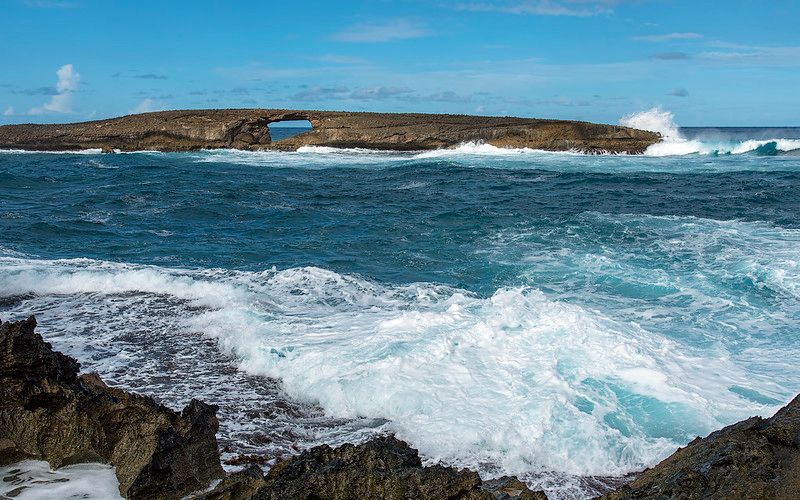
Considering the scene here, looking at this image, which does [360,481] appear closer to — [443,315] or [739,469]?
[739,469]

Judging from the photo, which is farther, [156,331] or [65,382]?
[156,331]

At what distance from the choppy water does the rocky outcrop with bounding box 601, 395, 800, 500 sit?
1.04 meters

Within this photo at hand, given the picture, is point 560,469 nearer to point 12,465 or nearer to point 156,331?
point 12,465

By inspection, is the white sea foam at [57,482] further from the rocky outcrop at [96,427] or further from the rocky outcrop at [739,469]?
the rocky outcrop at [739,469]

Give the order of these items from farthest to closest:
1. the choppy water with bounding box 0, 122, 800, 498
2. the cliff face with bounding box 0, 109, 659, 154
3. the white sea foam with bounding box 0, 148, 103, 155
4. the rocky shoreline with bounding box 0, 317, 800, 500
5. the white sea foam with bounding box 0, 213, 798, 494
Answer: the white sea foam with bounding box 0, 148, 103, 155, the cliff face with bounding box 0, 109, 659, 154, the choppy water with bounding box 0, 122, 800, 498, the white sea foam with bounding box 0, 213, 798, 494, the rocky shoreline with bounding box 0, 317, 800, 500

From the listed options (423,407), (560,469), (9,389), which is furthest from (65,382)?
(560,469)

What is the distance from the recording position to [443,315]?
7.30 meters

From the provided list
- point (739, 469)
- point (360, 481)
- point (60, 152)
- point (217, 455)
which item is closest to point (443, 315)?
point (217, 455)

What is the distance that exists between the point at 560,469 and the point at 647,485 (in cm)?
134

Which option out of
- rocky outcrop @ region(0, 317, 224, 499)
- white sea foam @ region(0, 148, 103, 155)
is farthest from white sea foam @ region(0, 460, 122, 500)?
white sea foam @ region(0, 148, 103, 155)

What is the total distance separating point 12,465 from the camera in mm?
3865

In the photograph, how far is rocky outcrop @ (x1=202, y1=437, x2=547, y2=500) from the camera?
3.00 metres

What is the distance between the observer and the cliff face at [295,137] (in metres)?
41.0

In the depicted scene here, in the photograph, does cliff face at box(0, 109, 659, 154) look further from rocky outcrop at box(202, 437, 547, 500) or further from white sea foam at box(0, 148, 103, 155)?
rocky outcrop at box(202, 437, 547, 500)
